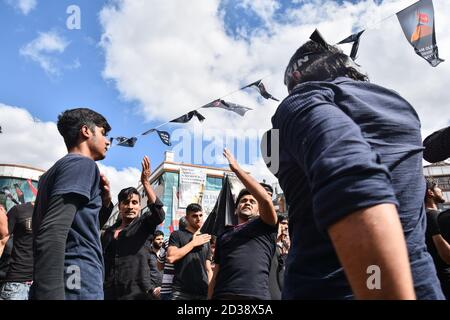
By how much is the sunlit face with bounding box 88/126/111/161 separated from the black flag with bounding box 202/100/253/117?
5.57 m

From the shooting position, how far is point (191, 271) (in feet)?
14.6

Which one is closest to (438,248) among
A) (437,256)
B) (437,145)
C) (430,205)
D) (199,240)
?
(437,256)

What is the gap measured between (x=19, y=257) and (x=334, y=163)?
4.21 m

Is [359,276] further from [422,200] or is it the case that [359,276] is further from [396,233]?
[422,200]

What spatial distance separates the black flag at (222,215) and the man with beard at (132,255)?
51.6 inches

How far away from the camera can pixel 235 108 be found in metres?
8.45

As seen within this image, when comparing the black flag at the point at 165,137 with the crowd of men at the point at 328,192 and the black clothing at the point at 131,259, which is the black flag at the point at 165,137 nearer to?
the black clothing at the point at 131,259

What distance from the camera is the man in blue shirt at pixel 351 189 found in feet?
2.22

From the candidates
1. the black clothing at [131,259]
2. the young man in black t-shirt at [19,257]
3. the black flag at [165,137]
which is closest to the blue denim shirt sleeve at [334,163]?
the black clothing at [131,259]

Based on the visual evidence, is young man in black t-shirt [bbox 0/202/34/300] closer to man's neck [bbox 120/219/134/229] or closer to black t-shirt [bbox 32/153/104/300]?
man's neck [bbox 120/219/134/229]

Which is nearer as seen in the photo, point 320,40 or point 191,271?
point 320,40

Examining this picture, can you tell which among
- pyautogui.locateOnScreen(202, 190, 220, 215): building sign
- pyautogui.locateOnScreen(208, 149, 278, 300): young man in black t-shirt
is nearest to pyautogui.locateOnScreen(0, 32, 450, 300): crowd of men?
pyautogui.locateOnScreen(208, 149, 278, 300): young man in black t-shirt

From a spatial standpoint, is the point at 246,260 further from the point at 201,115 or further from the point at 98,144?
the point at 201,115

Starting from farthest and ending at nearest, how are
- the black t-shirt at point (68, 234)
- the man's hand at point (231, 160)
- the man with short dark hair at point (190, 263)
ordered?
the man with short dark hair at point (190, 263) < the man's hand at point (231, 160) < the black t-shirt at point (68, 234)
